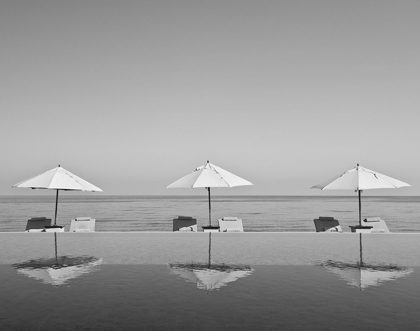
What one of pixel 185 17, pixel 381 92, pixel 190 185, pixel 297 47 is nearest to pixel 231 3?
pixel 185 17

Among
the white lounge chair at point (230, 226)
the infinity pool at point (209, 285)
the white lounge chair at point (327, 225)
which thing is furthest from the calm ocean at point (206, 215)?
the infinity pool at point (209, 285)

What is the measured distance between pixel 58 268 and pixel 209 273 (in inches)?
114

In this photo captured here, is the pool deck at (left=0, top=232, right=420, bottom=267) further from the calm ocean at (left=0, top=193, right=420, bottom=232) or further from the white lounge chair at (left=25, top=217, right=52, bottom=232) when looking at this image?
the calm ocean at (left=0, top=193, right=420, bottom=232)

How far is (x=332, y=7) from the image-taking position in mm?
15930

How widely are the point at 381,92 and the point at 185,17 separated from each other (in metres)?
13.9

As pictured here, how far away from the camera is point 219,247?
952 cm

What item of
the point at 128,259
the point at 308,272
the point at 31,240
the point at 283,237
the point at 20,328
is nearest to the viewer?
the point at 20,328

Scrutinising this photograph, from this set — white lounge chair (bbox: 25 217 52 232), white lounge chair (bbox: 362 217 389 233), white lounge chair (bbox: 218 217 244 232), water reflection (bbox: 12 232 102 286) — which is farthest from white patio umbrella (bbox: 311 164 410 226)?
white lounge chair (bbox: 25 217 52 232)

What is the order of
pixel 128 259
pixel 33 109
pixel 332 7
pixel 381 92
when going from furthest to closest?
pixel 33 109 < pixel 381 92 < pixel 332 7 < pixel 128 259

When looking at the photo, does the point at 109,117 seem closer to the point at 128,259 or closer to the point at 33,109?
the point at 33,109

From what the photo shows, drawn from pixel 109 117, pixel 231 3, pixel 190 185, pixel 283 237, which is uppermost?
pixel 231 3

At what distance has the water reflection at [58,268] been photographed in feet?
20.6

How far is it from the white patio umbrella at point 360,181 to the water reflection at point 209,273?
5335 millimetres

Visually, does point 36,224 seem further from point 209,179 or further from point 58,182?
point 209,179
